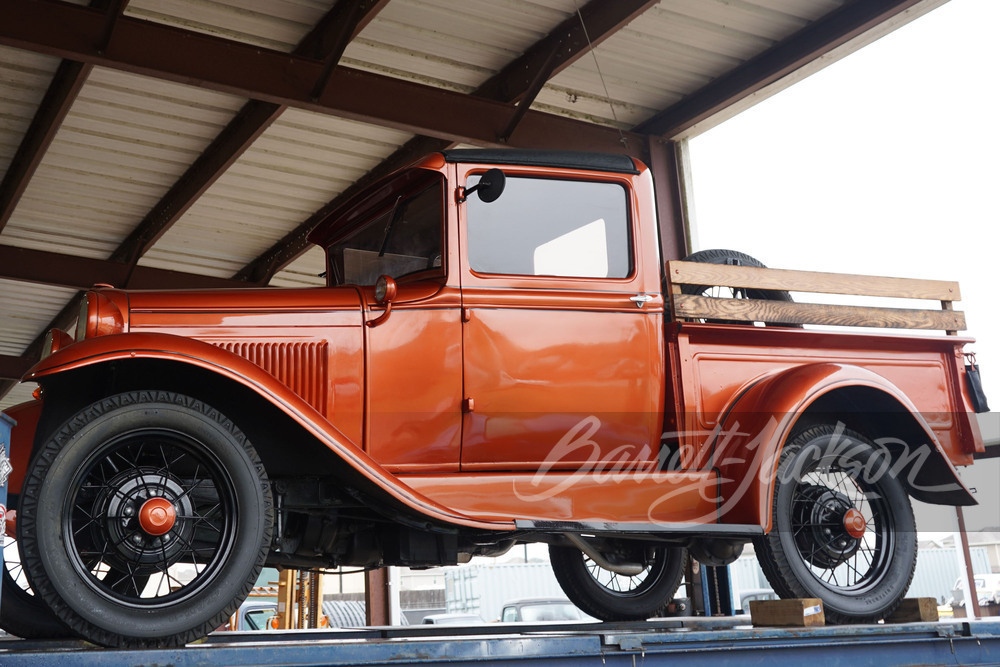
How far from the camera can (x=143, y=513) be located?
2.70 m

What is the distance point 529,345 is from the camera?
3555 mm

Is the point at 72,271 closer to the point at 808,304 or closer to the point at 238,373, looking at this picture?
the point at 238,373

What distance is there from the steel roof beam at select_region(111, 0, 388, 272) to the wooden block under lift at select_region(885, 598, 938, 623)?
5.08m

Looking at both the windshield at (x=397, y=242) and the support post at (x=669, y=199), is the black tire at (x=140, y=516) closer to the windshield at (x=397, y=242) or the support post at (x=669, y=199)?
the windshield at (x=397, y=242)

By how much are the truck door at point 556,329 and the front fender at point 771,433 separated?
319mm

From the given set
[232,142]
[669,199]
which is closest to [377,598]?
[232,142]

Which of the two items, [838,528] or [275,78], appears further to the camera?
[275,78]

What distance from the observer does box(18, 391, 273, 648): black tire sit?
2553 mm

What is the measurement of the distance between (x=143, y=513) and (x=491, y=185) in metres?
1.65

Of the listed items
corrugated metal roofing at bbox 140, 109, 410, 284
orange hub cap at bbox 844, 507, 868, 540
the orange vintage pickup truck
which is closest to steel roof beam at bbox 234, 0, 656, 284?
corrugated metal roofing at bbox 140, 109, 410, 284

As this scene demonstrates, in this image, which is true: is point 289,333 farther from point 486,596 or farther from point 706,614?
point 486,596

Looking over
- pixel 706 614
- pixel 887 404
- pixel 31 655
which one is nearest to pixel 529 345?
pixel 887 404

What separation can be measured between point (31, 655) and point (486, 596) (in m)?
19.6
